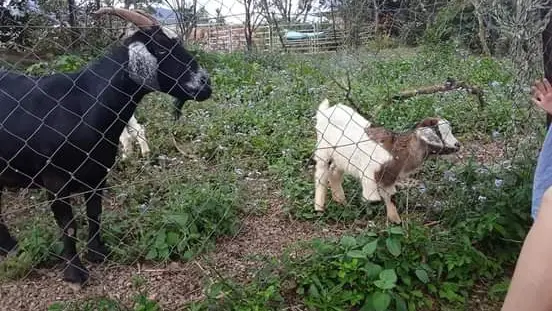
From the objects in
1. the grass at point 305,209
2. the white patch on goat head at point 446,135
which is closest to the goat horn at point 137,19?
the grass at point 305,209

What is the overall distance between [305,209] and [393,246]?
86 cm

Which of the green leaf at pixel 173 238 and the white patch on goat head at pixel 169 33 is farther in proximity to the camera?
the green leaf at pixel 173 238

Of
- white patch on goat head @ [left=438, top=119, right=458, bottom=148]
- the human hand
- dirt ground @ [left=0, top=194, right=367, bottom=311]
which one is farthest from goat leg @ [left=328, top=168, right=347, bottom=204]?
the human hand

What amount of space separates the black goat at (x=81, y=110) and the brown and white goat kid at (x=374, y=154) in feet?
3.32

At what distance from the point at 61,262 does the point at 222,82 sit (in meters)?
3.74

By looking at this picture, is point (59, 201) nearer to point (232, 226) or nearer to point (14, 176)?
point (14, 176)

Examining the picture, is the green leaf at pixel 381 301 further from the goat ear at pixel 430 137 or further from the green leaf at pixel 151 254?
the goat ear at pixel 430 137

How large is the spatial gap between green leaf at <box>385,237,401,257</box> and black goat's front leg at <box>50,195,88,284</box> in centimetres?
139

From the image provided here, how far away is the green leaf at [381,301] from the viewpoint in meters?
2.12

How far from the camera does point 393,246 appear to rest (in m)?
2.31

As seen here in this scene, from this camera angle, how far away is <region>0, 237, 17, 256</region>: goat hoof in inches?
105

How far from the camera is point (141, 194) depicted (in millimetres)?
3135

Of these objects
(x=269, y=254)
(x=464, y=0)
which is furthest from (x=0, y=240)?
(x=464, y=0)

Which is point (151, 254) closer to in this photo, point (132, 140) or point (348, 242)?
point (348, 242)
